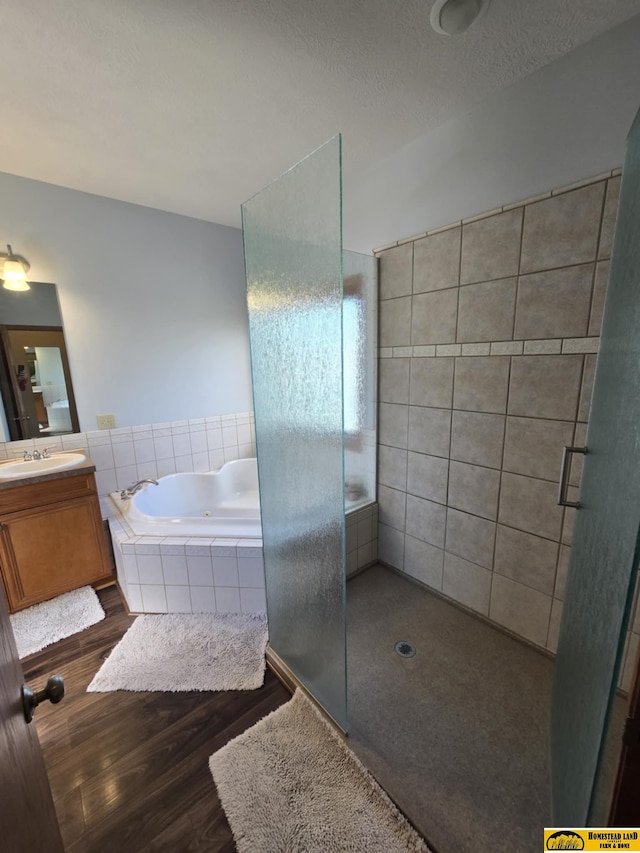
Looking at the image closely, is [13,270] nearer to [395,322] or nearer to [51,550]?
[51,550]

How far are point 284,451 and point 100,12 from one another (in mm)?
1627

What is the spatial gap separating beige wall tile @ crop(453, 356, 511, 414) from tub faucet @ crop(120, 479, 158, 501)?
231 cm

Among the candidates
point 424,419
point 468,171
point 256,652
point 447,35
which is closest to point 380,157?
point 468,171

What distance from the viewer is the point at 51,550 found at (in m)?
2.11

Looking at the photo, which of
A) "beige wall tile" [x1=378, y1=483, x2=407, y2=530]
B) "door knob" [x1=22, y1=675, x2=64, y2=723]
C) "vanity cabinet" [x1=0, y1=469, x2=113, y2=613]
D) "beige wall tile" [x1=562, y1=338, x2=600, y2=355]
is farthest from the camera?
"beige wall tile" [x1=378, y1=483, x2=407, y2=530]

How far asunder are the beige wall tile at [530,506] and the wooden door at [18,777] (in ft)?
6.20

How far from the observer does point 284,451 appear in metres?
1.38

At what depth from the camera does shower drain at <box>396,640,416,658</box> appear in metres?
1.76

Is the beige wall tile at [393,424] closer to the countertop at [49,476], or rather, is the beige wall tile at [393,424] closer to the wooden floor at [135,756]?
the wooden floor at [135,756]

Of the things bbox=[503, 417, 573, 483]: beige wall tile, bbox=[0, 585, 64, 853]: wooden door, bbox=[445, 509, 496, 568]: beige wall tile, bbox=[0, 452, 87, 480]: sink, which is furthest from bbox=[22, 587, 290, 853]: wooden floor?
bbox=[503, 417, 573, 483]: beige wall tile

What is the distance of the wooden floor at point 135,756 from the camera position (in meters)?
1.10

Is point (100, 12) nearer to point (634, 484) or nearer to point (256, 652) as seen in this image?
point (634, 484)

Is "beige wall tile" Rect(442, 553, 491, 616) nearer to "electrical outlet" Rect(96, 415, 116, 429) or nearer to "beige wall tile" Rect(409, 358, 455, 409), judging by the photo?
"beige wall tile" Rect(409, 358, 455, 409)

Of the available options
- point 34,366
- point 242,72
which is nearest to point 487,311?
point 242,72
